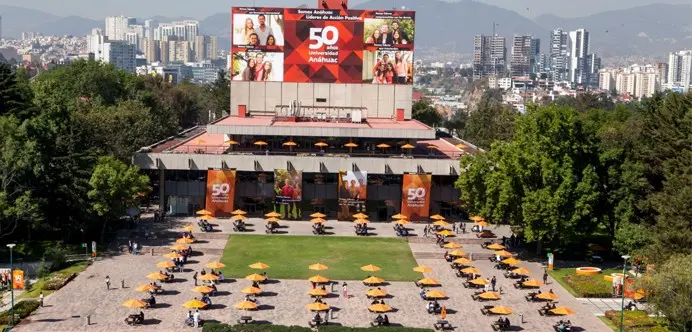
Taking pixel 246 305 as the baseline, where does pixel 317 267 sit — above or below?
above

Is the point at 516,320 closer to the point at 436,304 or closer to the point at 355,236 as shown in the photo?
the point at 436,304

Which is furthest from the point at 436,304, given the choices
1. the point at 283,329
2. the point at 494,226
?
the point at 494,226

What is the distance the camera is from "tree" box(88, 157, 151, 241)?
62.9 m

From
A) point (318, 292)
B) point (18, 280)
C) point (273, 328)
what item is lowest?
point (273, 328)

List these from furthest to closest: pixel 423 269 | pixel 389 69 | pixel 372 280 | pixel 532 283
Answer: pixel 389 69
pixel 423 269
pixel 532 283
pixel 372 280

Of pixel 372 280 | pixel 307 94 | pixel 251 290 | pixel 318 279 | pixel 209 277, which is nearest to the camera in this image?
pixel 251 290

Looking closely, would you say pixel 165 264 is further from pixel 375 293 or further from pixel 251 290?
pixel 375 293

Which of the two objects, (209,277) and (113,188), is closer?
(209,277)

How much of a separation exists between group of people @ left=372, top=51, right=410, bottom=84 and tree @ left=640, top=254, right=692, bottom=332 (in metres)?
49.2

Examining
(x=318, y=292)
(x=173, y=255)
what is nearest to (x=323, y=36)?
(x=173, y=255)

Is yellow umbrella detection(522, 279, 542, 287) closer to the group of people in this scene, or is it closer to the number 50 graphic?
the group of people

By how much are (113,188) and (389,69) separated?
1452 inches

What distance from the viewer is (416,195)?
251ft

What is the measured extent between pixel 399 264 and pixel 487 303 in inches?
424
